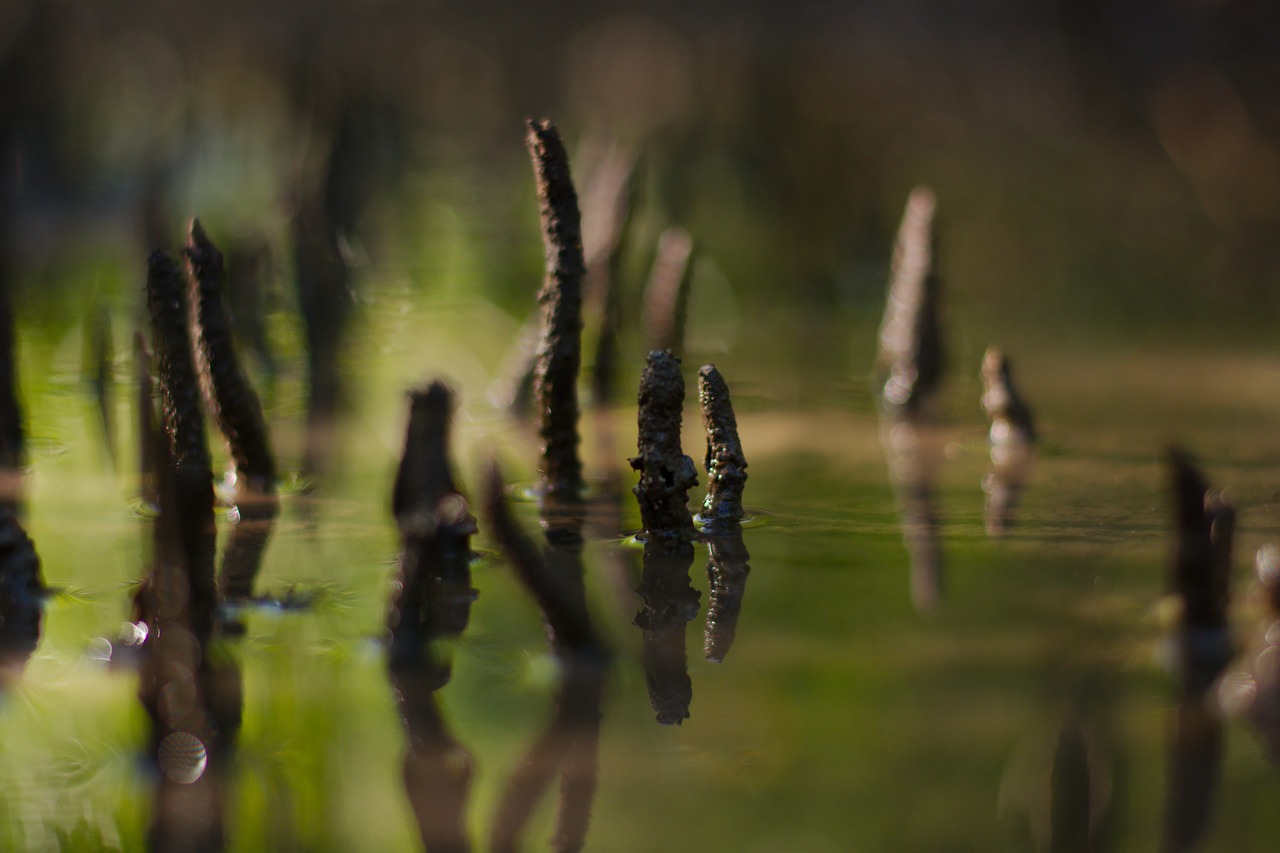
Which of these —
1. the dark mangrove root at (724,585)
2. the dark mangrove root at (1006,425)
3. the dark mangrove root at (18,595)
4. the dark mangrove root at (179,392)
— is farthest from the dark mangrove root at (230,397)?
the dark mangrove root at (1006,425)

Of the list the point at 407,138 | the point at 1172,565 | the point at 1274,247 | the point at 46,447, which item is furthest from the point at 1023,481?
the point at 407,138

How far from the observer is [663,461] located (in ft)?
8.49

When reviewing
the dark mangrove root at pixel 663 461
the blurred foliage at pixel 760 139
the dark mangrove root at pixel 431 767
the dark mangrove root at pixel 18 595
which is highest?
the blurred foliage at pixel 760 139

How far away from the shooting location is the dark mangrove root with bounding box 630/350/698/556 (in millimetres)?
2555

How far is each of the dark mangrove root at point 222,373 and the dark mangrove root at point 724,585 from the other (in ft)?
3.28

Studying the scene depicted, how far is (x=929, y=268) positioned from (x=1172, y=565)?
1596mm

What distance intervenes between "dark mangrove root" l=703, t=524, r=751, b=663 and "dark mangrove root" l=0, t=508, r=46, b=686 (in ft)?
3.47

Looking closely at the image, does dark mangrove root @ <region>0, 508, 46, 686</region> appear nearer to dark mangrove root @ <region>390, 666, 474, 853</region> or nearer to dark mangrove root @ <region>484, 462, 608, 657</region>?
dark mangrove root @ <region>390, 666, 474, 853</region>

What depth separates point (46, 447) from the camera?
3504mm

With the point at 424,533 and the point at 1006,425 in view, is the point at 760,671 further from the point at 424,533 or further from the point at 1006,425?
the point at 1006,425

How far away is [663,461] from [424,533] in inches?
21.2

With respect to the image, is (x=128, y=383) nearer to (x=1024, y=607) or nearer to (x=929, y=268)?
(x=929, y=268)

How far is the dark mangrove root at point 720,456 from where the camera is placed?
270cm

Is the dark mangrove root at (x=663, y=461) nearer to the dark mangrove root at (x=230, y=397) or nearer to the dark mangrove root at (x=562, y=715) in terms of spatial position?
the dark mangrove root at (x=562, y=715)
